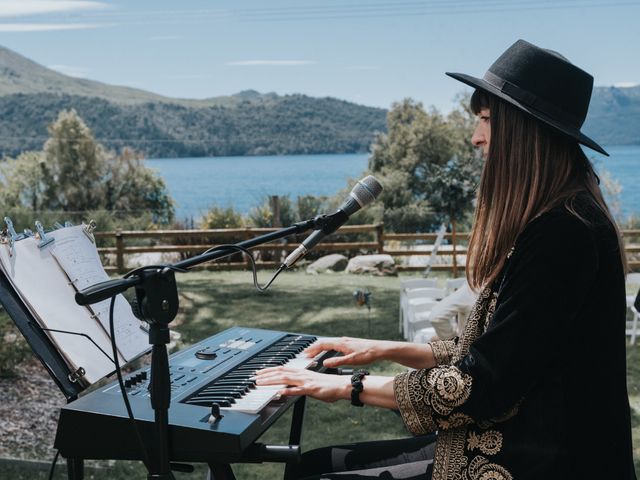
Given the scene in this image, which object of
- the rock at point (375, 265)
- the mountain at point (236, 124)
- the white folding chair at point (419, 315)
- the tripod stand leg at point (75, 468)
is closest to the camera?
the tripod stand leg at point (75, 468)

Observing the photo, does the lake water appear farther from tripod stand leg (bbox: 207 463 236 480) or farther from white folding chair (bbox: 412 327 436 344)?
tripod stand leg (bbox: 207 463 236 480)

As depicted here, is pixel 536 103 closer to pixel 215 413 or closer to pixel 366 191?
pixel 366 191

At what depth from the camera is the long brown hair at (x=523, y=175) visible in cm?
186

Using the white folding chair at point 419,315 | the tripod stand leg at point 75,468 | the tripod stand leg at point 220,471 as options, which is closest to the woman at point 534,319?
the tripod stand leg at point 220,471

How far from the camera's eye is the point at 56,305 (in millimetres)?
2279

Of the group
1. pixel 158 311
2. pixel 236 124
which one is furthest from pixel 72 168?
pixel 236 124

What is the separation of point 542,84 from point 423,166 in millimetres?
23209

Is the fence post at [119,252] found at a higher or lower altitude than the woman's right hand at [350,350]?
lower

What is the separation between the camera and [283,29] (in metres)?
130

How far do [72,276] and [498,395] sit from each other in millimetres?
1378

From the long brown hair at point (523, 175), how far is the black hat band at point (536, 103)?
0.03 m

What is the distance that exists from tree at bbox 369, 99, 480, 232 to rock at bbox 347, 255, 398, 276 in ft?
23.4

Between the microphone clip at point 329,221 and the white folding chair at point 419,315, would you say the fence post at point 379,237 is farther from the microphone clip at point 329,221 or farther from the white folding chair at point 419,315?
the microphone clip at point 329,221

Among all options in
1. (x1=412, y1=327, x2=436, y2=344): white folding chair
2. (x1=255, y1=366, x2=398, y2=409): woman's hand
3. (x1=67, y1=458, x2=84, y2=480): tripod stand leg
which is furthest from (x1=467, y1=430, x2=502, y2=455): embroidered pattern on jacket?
(x1=412, y1=327, x2=436, y2=344): white folding chair
